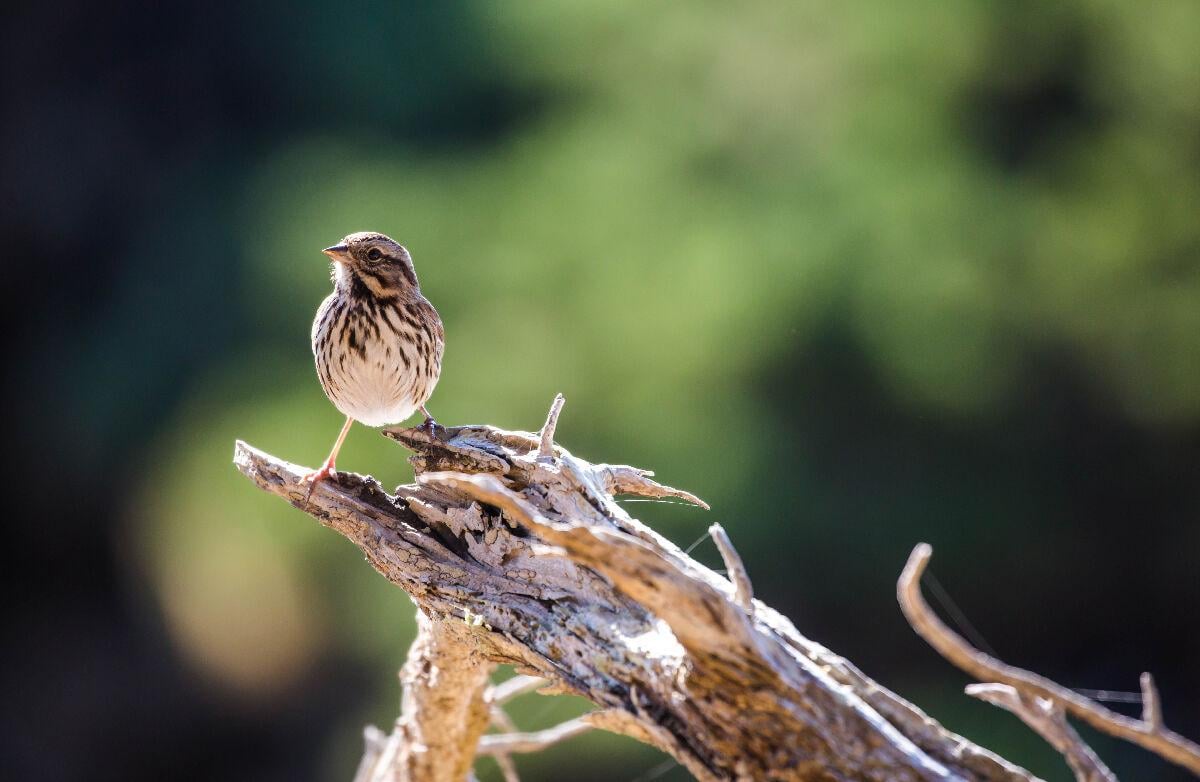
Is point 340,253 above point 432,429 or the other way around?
above

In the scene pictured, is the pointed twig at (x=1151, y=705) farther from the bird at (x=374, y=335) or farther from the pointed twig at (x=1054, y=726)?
the bird at (x=374, y=335)

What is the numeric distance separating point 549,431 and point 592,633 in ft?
1.64

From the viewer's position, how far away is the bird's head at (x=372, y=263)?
13.0ft

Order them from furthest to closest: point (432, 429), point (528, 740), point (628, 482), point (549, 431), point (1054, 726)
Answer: point (528, 740)
point (432, 429)
point (628, 482)
point (549, 431)
point (1054, 726)

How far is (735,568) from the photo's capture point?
84.5 inches

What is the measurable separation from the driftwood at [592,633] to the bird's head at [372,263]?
2.66 ft

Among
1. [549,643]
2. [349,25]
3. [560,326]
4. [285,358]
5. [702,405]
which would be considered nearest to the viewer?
[549,643]

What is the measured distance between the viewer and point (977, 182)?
6.87 metres

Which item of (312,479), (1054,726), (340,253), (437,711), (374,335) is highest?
(340,253)

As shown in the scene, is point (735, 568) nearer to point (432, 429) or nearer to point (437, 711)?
point (432, 429)

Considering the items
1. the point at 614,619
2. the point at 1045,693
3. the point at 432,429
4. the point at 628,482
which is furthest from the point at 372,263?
the point at 1045,693

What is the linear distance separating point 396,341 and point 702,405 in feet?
8.85

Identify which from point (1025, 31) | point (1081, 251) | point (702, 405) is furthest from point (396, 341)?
point (1025, 31)

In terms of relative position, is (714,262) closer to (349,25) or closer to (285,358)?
(285,358)
